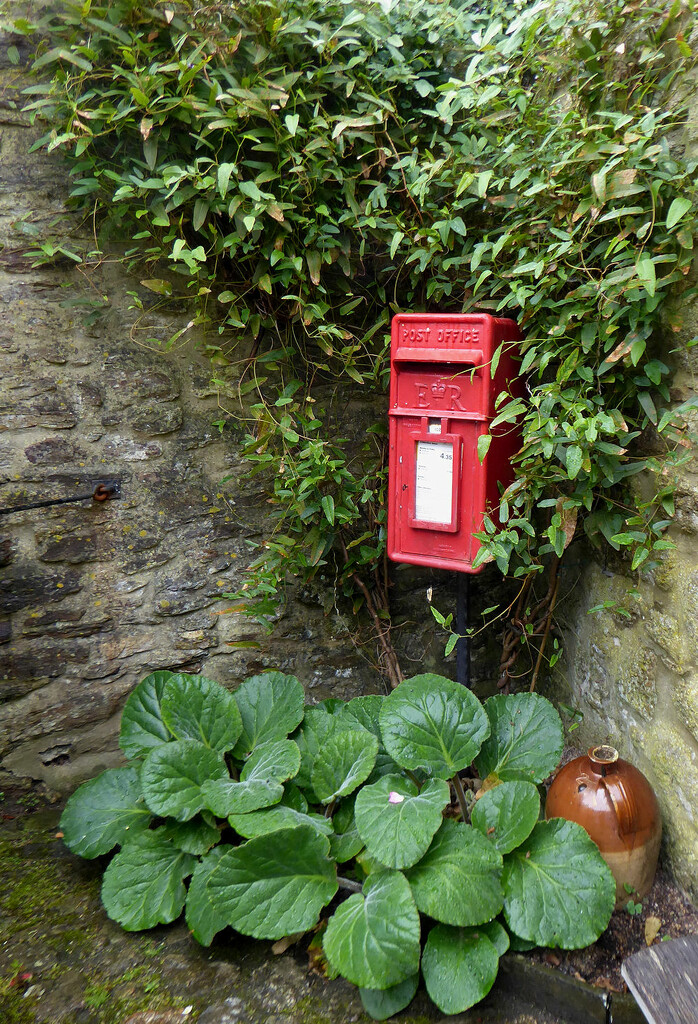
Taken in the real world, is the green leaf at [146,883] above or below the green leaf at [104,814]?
below

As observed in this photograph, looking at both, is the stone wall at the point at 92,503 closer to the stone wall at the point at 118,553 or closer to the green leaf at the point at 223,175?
the stone wall at the point at 118,553

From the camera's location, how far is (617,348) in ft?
5.02

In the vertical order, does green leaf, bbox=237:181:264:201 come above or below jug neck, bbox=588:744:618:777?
above

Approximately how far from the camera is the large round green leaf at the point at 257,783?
1.61 m

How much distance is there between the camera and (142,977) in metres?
1.47

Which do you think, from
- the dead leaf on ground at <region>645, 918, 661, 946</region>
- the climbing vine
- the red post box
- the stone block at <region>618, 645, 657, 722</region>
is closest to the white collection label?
the red post box

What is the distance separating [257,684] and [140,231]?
1.38 m

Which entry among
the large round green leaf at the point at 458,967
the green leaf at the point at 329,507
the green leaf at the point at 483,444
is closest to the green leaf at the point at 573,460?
the green leaf at the point at 483,444

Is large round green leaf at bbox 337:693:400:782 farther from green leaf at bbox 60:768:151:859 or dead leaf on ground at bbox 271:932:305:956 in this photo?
green leaf at bbox 60:768:151:859

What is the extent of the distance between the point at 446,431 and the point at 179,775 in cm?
116

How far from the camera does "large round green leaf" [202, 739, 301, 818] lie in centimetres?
161

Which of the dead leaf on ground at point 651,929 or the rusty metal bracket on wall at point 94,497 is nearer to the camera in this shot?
the dead leaf on ground at point 651,929

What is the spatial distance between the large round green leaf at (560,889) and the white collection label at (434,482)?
820 mm

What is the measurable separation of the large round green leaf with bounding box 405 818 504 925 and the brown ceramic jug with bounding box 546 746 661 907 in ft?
0.92
